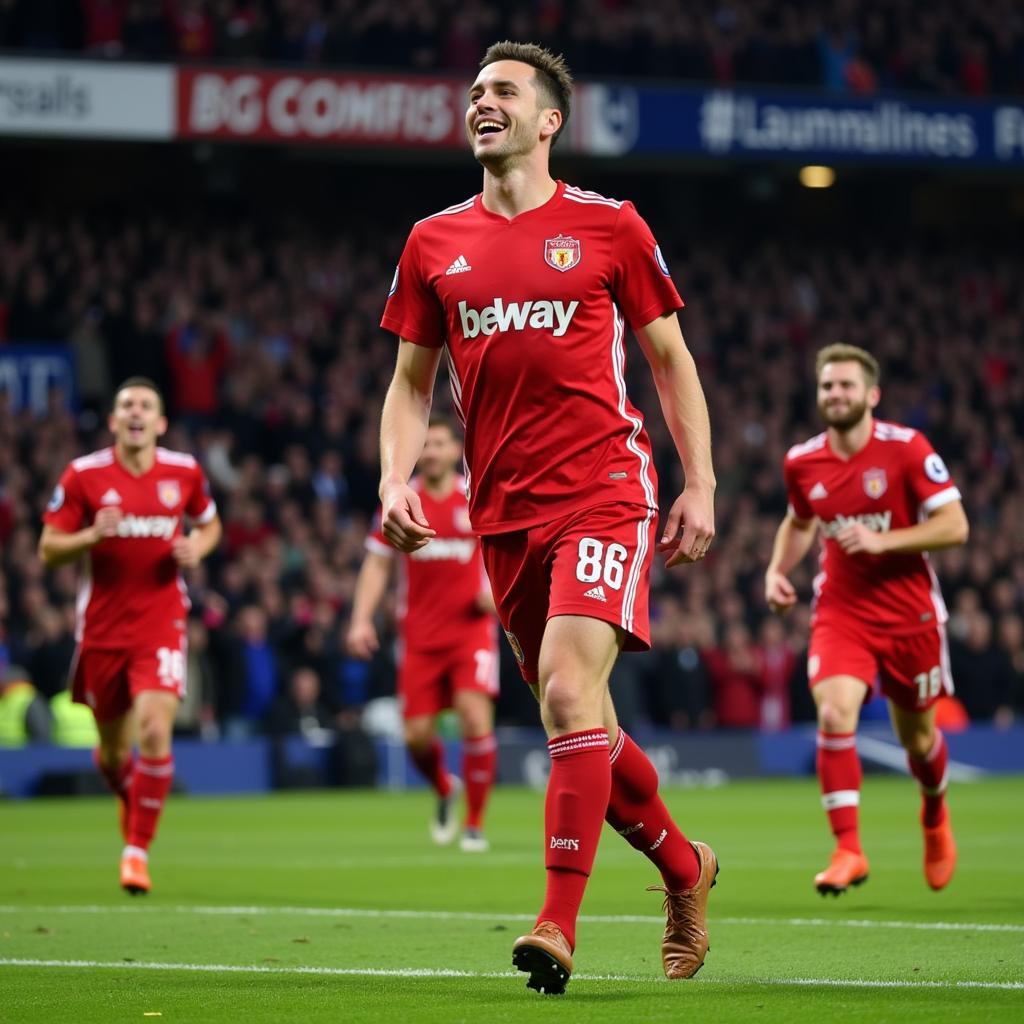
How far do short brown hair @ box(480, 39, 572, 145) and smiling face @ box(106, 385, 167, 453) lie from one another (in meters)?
4.98

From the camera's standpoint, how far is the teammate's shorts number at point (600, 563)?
6.11 m

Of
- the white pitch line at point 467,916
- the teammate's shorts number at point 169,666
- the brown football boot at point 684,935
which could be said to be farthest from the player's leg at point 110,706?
the brown football boot at point 684,935

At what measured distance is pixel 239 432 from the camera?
24.4 metres

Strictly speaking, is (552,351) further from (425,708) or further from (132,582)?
(425,708)

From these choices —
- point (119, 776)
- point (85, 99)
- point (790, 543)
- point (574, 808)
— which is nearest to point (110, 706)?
point (119, 776)

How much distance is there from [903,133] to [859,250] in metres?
4.69

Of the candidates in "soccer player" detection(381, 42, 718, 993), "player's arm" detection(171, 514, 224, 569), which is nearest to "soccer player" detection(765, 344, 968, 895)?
"player's arm" detection(171, 514, 224, 569)

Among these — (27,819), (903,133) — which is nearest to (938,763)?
(27,819)

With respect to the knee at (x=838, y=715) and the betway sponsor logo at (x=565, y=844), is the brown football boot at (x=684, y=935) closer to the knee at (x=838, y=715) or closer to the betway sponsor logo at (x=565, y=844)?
the betway sponsor logo at (x=565, y=844)

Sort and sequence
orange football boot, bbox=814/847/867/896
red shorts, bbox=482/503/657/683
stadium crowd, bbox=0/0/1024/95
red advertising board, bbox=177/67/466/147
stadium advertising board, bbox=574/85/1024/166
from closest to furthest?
red shorts, bbox=482/503/657/683 < orange football boot, bbox=814/847/867/896 < red advertising board, bbox=177/67/466/147 < stadium crowd, bbox=0/0/1024/95 < stadium advertising board, bbox=574/85/1024/166

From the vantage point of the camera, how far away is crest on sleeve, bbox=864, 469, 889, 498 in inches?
396

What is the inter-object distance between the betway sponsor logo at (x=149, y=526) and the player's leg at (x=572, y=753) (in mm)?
5307

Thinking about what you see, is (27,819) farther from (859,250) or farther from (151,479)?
(859,250)

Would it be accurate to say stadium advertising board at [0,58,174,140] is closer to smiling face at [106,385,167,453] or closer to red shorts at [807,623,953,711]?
smiling face at [106,385,167,453]
